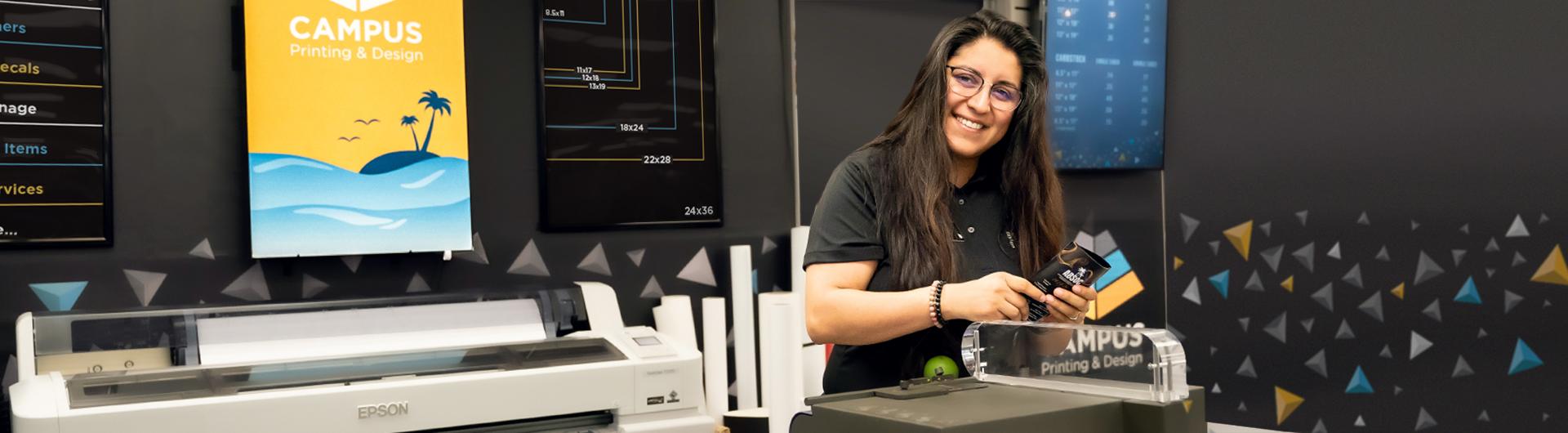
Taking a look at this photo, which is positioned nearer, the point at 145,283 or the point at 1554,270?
the point at 145,283

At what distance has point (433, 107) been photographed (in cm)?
282

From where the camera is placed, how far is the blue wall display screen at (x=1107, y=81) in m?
3.56

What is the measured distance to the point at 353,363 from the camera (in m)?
2.37

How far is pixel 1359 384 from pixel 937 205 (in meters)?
2.06

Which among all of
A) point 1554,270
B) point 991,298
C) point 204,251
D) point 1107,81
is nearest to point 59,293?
point 204,251

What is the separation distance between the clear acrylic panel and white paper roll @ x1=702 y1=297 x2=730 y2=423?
171 centimetres

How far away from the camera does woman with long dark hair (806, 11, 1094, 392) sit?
1700mm

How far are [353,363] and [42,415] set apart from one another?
54 cm

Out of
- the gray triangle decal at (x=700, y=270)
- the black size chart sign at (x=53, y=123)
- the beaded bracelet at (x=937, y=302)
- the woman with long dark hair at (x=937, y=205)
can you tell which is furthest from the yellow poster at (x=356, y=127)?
the beaded bracelet at (x=937, y=302)

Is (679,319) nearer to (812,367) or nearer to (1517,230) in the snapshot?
(812,367)

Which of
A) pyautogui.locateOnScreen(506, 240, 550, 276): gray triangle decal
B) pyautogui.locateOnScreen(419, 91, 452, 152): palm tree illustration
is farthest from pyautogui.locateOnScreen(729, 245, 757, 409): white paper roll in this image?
pyautogui.locateOnScreen(419, 91, 452, 152): palm tree illustration

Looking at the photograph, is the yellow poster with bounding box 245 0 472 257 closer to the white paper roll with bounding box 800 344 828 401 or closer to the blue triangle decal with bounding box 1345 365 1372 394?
the white paper roll with bounding box 800 344 828 401

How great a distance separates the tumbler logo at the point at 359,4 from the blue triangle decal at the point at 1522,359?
2.76m

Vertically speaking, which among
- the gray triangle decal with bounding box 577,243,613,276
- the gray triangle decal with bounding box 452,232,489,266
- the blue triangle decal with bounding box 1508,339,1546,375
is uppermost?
the gray triangle decal with bounding box 452,232,489,266
